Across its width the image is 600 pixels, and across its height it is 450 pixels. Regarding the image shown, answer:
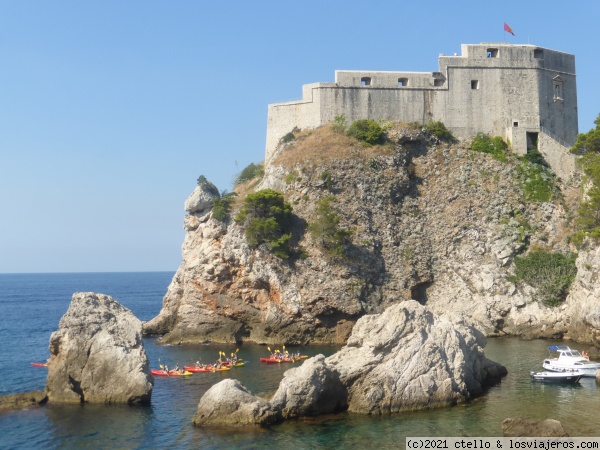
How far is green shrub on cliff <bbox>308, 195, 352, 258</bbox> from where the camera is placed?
50906 millimetres

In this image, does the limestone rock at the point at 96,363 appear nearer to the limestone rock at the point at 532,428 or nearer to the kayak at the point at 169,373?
the kayak at the point at 169,373

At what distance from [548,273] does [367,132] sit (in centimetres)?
1762

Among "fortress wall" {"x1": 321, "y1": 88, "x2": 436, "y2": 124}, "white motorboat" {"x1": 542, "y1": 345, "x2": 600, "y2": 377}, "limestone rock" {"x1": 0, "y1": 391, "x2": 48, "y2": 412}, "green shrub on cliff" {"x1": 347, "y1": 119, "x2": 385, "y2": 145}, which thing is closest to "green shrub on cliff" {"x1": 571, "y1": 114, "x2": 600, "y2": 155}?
"fortress wall" {"x1": 321, "y1": 88, "x2": 436, "y2": 124}

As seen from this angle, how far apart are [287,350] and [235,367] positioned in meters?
6.53

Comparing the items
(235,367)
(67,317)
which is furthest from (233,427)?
(235,367)

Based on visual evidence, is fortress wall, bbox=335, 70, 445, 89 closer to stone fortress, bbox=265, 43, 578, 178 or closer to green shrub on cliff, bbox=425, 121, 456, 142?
stone fortress, bbox=265, 43, 578, 178

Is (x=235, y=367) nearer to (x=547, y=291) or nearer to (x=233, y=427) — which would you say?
(x=233, y=427)

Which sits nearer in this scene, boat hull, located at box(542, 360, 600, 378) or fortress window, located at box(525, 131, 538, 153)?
boat hull, located at box(542, 360, 600, 378)

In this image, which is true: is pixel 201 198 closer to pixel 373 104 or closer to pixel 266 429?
pixel 373 104

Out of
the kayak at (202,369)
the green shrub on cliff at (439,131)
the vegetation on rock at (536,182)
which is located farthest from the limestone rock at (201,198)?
the vegetation on rock at (536,182)

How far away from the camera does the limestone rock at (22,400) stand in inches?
1222

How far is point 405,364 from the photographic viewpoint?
30.0m

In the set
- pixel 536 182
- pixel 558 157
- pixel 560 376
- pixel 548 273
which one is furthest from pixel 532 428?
pixel 558 157

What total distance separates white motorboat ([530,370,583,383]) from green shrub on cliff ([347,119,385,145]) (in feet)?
87.9
